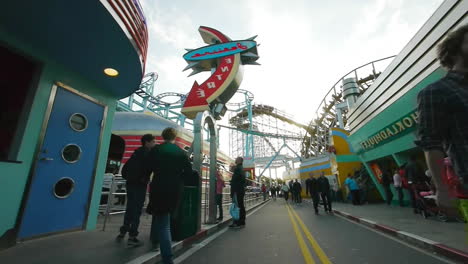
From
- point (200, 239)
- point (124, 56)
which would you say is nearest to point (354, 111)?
point (200, 239)

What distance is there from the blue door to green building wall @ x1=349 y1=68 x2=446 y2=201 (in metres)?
7.57

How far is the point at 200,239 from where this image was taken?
400 centimetres

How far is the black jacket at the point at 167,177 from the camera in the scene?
2387 mm

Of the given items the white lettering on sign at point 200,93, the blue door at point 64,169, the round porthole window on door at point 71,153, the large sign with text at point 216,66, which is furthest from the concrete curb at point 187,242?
the white lettering on sign at point 200,93

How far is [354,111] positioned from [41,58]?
460 inches

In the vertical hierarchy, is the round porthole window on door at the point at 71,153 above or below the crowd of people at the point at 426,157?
above

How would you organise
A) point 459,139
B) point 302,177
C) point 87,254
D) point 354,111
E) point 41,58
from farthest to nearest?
1. point 302,177
2. point 354,111
3. point 41,58
4. point 87,254
5. point 459,139

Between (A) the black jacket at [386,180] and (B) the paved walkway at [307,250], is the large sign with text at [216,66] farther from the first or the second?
(A) the black jacket at [386,180]

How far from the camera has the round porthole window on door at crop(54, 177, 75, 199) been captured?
386cm

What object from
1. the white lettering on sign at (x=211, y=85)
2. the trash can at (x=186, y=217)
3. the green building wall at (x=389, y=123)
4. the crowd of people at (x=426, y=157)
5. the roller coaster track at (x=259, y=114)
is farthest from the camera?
the roller coaster track at (x=259, y=114)

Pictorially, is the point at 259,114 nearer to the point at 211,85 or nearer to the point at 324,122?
the point at 324,122

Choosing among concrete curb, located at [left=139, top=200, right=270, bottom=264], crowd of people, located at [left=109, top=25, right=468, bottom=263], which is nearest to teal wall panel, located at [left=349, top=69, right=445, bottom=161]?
crowd of people, located at [left=109, top=25, right=468, bottom=263]

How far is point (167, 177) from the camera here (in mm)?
2457

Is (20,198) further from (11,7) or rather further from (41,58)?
(11,7)
